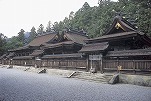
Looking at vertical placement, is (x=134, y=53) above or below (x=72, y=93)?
above

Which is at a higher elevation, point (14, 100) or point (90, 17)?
point (90, 17)

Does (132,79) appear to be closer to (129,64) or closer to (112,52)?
(129,64)

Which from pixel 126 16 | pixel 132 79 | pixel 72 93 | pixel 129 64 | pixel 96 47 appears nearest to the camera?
pixel 72 93

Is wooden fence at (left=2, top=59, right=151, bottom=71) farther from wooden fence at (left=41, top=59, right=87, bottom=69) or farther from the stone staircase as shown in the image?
the stone staircase

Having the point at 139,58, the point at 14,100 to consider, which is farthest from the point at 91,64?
the point at 14,100

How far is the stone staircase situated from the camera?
21.3 metres

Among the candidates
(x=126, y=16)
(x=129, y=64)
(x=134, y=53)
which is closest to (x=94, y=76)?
(x=129, y=64)

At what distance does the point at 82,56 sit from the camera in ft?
90.5

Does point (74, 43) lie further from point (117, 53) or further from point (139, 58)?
point (139, 58)

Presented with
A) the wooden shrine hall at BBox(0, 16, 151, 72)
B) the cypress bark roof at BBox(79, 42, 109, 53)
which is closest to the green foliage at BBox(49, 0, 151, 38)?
the wooden shrine hall at BBox(0, 16, 151, 72)

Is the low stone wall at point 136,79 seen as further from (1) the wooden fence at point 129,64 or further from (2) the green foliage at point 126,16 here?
(2) the green foliage at point 126,16

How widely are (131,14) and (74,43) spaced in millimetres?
22562

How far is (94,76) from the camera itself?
2300 cm

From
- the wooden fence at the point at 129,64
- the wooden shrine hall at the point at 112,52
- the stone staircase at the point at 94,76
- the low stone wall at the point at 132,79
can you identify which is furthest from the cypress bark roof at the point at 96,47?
the low stone wall at the point at 132,79
